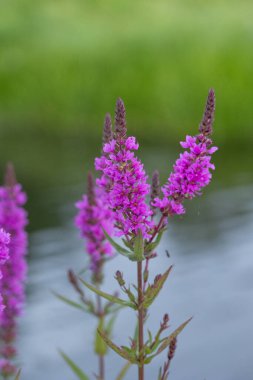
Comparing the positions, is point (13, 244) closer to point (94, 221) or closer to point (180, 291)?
point (94, 221)

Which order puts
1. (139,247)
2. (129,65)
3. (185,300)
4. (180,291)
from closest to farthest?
(139,247)
(185,300)
(180,291)
(129,65)

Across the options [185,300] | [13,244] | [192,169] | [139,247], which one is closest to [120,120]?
[192,169]

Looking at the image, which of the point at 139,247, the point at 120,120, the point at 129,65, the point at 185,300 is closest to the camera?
the point at 120,120

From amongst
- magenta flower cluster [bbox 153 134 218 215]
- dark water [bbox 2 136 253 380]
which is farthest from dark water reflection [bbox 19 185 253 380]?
magenta flower cluster [bbox 153 134 218 215]

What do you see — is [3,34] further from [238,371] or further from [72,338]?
[238,371]

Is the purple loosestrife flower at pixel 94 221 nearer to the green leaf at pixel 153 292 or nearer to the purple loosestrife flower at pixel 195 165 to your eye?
the green leaf at pixel 153 292

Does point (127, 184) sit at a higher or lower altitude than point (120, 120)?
lower

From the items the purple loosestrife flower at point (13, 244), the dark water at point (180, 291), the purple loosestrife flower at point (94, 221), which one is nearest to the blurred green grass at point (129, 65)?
the dark water at point (180, 291)
